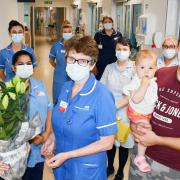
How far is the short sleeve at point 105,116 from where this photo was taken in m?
1.77

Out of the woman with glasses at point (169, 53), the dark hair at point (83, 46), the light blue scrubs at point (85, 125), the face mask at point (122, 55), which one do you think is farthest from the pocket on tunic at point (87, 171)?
the woman with glasses at point (169, 53)

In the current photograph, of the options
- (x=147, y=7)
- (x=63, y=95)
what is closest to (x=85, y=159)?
(x=63, y=95)

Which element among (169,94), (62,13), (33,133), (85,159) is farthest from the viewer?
(62,13)

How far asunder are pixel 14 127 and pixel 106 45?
3.38 metres

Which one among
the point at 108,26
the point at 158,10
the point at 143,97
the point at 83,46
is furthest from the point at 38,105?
the point at 158,10

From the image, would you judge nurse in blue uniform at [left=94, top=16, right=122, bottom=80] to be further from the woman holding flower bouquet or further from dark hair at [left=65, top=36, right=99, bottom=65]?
dark hair at [left=65, top=36, right=99, bottom=65]

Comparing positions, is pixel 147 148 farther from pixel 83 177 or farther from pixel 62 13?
pixel 62 13

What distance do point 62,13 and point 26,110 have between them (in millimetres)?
17113

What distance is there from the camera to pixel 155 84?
1.77 metres

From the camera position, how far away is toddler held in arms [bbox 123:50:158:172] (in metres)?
1.75

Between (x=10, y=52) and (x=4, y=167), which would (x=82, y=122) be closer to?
(x=4, y=167)

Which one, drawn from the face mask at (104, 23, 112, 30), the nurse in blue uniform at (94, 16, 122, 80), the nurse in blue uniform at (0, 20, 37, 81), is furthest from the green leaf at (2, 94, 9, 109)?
the face mask at (104, 23, 112, 30)

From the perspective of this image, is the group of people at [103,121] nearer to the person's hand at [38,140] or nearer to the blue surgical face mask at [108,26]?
the person's hand at [38,140]

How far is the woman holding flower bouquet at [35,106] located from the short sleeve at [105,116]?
61 cm
